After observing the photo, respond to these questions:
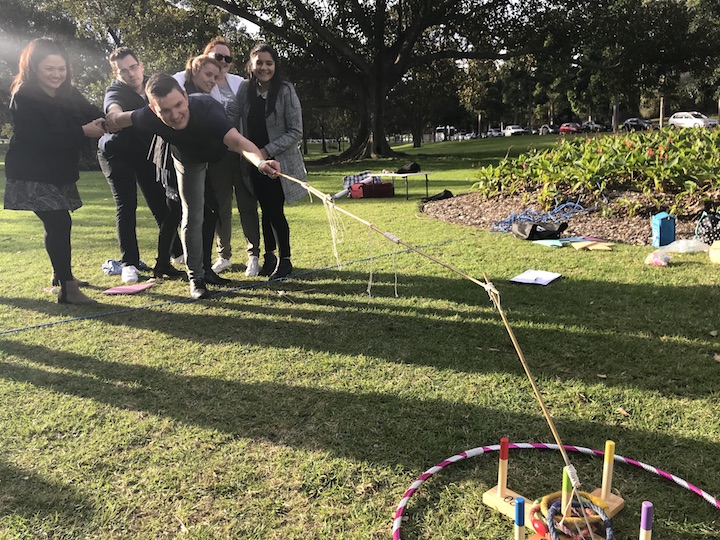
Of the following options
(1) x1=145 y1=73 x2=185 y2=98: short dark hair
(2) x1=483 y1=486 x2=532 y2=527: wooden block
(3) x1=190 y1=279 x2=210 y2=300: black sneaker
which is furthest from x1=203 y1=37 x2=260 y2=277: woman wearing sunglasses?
(2) x1=483 y1=486 x2=532 y2=527: wooden block

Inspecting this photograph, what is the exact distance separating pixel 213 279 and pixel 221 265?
1.58 feet

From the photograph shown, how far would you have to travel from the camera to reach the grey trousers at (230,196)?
4754mm

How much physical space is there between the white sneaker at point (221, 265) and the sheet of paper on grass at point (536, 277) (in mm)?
2635

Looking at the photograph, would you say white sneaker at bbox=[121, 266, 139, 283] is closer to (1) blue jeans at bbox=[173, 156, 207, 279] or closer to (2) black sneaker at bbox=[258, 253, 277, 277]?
(1) blue jeans at bbox=[173, 156, 207, 279]

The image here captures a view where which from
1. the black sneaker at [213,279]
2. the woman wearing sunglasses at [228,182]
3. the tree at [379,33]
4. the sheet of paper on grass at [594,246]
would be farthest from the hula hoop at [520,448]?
the tree at [379,33]

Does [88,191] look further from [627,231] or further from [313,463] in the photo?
[313,463]

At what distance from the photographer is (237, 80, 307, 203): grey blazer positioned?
172 inches

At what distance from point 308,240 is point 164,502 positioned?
4681 millimetres

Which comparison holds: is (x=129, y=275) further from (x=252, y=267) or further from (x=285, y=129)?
(x=285, y=129)

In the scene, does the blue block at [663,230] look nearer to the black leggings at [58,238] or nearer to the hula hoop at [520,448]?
the hula hoop at [520,448]

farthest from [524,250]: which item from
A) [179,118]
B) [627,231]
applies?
[179,118]

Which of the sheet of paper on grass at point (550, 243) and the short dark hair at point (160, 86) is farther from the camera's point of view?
the sheet of paper on grass at point (550, 243)

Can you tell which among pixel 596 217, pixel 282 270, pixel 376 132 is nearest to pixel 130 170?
pixel 282 270

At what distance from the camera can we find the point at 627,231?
236 inches
